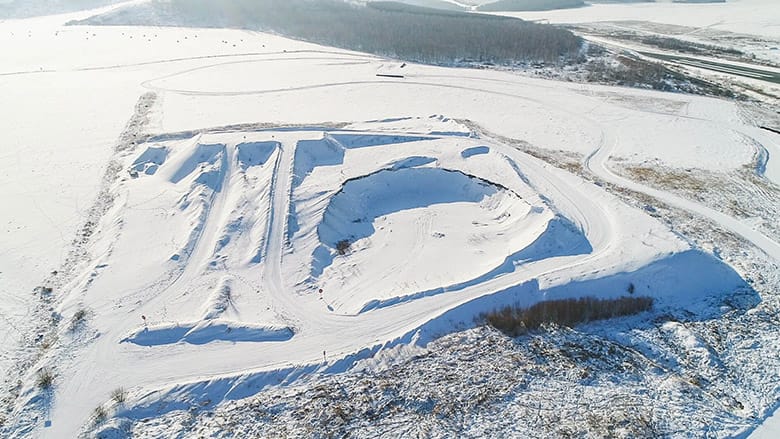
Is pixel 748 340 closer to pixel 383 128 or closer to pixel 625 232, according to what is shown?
pixel 625 232

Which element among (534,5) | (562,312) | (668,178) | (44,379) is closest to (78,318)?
(44,379)

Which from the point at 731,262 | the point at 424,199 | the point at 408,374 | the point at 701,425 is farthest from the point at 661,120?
the point at 408,374

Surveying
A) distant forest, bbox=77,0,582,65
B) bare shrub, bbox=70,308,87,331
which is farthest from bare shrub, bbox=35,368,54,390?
distant forest, bbox=77,0,582,65

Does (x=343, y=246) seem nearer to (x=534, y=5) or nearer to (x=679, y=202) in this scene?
(x=679, y=202)

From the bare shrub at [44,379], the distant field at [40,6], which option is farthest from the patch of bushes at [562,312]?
the distant field at [40,6]

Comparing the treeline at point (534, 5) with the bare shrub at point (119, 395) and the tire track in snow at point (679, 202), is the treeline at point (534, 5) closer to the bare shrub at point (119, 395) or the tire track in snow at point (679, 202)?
the tire track in snow at point (679, 202)

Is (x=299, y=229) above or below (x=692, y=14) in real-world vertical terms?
below
